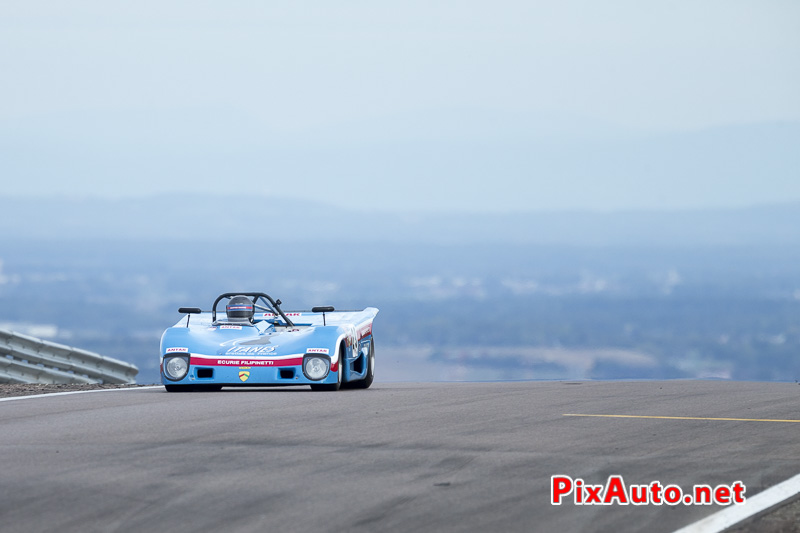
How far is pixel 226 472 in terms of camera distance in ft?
23.8

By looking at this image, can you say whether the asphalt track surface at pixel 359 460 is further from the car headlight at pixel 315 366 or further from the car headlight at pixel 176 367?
the car headlight at pixel 176 367

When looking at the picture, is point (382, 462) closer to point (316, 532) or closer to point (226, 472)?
point (226, 472)

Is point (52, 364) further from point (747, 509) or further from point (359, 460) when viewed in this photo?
point (747, 509)

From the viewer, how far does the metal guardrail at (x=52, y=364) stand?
16.8 m

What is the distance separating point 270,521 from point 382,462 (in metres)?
1.78

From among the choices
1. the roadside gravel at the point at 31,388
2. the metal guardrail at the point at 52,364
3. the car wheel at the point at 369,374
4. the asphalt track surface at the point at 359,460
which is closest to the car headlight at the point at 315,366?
the asphalt track surface at the point at 359,460

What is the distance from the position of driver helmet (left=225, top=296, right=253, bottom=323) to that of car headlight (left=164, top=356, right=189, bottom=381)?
49.5 inches

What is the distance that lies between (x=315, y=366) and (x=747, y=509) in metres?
7.84

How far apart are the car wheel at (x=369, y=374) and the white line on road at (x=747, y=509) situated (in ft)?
29.1

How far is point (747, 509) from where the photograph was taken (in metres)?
6.23

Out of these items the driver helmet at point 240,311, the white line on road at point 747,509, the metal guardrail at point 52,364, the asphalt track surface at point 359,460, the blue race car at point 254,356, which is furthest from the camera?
the metal guardrail at point 52,364

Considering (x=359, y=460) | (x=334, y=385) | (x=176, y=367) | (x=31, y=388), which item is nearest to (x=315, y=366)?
(x=334, y=385)

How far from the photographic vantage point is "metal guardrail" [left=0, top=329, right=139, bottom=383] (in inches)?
659

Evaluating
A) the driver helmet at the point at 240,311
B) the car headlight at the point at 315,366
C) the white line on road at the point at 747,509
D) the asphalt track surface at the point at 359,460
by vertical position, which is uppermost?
the driver helmet at the point at 240,311
